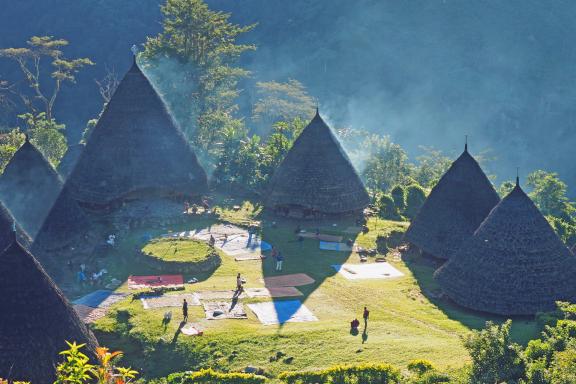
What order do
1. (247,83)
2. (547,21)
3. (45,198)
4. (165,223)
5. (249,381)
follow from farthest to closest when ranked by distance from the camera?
(547,21) → (247,83) → (165,223) → (45,198) → (249,381)

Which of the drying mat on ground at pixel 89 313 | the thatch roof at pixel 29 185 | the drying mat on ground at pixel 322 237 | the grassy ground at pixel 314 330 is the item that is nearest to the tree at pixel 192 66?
the drying mat on ground at pixel 322 237

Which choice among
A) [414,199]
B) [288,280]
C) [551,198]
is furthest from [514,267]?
[551,198]

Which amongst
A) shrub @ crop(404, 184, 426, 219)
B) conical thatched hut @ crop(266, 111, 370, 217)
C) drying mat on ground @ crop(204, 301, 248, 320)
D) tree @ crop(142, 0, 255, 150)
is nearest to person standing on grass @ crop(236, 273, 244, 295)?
drying mat on ground @ crop(204, 301, 248, 320)

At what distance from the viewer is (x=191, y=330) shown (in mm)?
25125

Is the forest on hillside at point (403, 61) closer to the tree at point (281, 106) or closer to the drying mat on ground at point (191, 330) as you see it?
the tree at point (281, 106)

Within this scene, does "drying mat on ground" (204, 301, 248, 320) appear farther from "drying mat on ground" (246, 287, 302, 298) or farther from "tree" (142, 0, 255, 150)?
"tree" (142, 0, 255, 150)

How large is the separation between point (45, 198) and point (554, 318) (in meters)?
24.2

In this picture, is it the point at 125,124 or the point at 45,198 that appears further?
the point at 125,124

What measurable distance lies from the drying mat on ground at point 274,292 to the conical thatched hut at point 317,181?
9.35 m

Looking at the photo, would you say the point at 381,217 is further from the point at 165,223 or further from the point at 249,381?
the point at 249,381

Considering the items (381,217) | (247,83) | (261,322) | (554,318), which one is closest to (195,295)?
(261,322)

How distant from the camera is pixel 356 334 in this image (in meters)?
25.4

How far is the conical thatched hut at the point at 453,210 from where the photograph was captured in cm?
3412

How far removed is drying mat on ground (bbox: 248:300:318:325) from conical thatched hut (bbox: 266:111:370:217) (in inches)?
436
